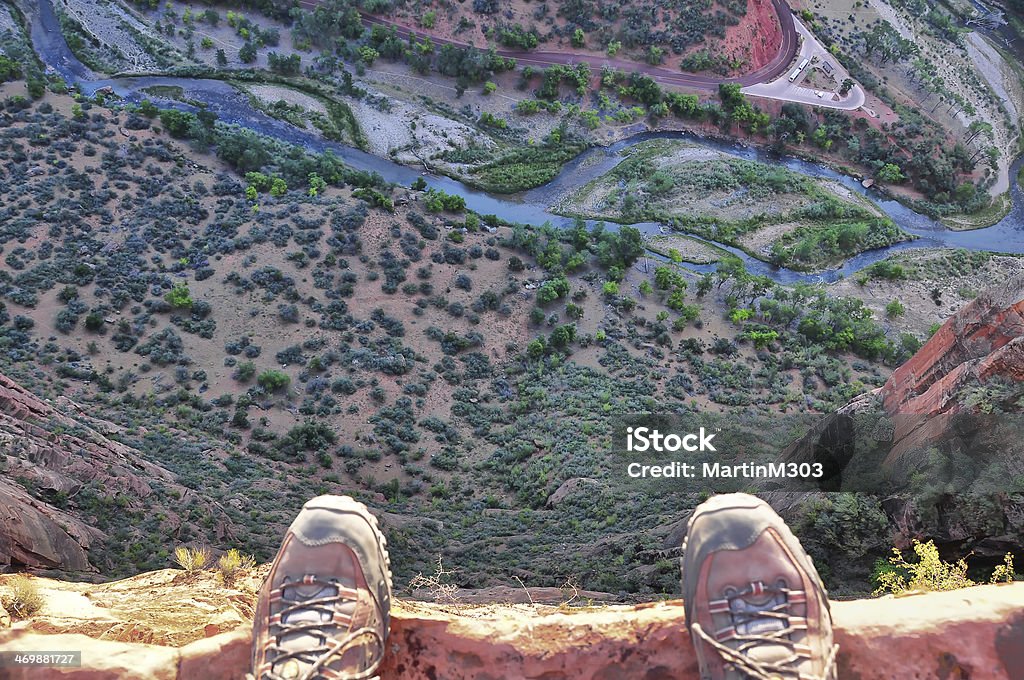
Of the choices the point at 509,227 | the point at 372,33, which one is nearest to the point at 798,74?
the point at 509,227

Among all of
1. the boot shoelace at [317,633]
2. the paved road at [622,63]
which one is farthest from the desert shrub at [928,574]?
the paved road at [622,63]

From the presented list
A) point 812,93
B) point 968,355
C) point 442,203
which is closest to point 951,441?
point 968,355

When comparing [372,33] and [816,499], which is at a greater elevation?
[372,33]

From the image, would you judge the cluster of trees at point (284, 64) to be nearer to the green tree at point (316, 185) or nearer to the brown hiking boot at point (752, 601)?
the green tree at point (316, 185)

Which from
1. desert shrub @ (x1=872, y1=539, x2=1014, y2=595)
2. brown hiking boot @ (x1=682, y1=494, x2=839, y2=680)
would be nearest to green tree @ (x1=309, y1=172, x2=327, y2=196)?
desert shrub @ (x1=872, y1=539, x2=1014, y2=595)

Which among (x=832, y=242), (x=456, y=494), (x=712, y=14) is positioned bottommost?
(x=456, y=494)

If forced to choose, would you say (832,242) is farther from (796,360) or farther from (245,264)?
(245,264)

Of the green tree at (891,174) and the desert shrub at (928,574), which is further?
the green tree at (891,174)
